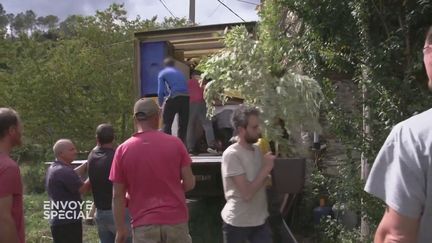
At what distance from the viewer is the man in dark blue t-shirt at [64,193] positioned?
5641mm

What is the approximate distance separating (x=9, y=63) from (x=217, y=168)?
49.3ft

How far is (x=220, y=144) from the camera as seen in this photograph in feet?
28.9

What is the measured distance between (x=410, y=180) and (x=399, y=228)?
154 mm

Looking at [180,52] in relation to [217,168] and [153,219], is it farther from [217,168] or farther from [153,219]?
[153,219]

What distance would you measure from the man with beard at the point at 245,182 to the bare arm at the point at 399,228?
278 cm

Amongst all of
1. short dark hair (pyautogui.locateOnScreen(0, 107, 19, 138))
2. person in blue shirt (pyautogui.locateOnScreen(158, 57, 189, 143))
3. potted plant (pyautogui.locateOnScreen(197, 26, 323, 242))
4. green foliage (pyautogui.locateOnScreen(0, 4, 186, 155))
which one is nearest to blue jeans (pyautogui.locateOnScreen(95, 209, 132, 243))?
potted plant (pyautogui.locateOnScreen(197, 26, 323, 242))

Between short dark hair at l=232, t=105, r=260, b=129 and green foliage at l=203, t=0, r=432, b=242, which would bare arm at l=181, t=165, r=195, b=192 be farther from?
green foliage at l=203, t=0, r=432, b=242

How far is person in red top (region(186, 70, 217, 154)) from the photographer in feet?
28.9

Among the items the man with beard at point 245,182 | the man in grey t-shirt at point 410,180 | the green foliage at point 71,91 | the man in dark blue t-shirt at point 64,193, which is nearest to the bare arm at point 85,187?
the man in dark blue t-shirt at point 64,193

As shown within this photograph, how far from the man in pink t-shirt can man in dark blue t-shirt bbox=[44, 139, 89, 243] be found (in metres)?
1.39

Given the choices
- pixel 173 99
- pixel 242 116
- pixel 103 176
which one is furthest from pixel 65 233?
pixel 173 99

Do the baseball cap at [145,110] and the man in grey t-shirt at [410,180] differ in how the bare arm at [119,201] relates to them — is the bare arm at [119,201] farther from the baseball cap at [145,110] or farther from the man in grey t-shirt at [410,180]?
the man in grey t-shirt at [410,180]

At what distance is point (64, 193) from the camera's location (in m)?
5.69

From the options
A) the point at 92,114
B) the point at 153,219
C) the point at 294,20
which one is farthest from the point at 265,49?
the point at 92,114
